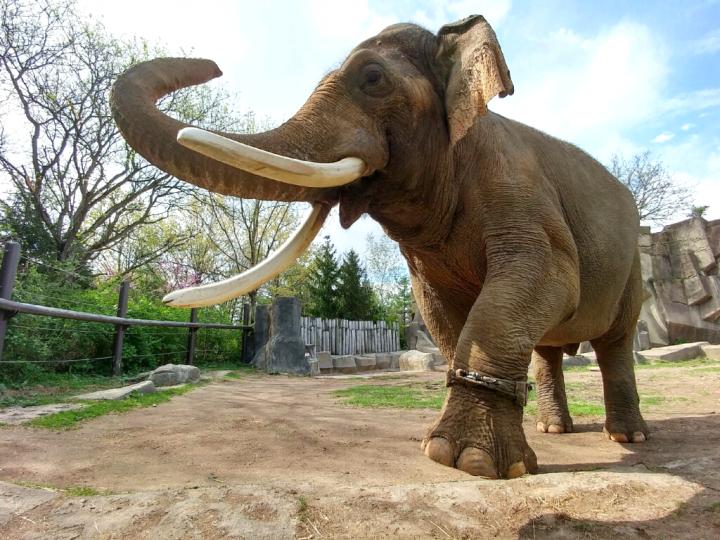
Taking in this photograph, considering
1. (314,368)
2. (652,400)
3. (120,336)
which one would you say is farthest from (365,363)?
(652,400)

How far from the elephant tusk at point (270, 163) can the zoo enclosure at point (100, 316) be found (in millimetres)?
4288

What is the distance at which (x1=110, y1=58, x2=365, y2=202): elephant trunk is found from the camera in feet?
7.27

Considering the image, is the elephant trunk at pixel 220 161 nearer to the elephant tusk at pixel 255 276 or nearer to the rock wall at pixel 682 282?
the elephant tusk at pixel 255 276

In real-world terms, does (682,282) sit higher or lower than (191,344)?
higher

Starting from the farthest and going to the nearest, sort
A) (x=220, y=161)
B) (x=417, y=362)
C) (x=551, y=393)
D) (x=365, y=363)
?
(x=365, y=363) → (x=417, y=362) → (x=551, y=393) → (x=220, y=161)

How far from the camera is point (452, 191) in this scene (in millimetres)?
2850

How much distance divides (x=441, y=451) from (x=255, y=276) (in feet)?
4.07

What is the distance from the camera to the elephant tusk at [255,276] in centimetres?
212

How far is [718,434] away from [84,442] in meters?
4.13

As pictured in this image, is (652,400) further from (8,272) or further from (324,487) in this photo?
(8,272)

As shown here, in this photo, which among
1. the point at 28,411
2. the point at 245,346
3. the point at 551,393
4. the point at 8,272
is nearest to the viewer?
the point at 28,411

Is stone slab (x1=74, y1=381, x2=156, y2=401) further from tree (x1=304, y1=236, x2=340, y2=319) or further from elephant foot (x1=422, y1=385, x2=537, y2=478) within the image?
tree (x1=304, y1=236, x2=340, y2=319)

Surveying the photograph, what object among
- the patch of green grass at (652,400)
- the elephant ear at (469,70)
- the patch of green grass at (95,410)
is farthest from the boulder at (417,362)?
the elephant ear at (469,70)

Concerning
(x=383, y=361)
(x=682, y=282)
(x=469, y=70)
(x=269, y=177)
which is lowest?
(x=383, y=361)
